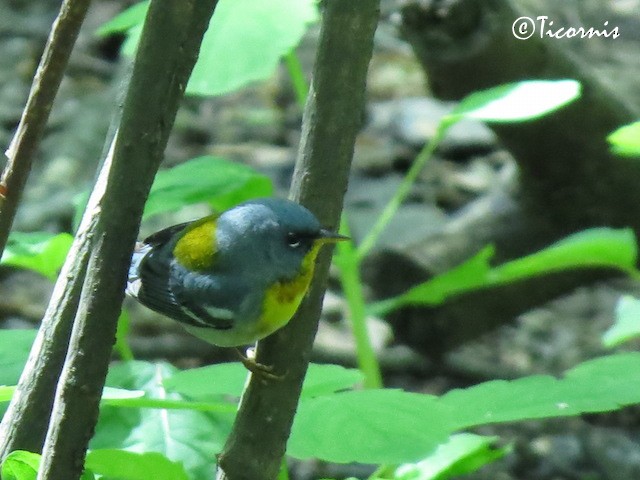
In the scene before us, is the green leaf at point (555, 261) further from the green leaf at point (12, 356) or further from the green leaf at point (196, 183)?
the green leaf at point (12, 356)

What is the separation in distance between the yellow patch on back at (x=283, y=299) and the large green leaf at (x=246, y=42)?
1.30ft

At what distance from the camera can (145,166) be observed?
1159 millimetres

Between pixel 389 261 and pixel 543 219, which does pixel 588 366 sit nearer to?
pixel 389 261

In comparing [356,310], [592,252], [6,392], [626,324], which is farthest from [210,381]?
[592,252]

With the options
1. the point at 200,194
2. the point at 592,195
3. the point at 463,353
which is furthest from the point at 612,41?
the point at 200,194

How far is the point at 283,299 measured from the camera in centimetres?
182

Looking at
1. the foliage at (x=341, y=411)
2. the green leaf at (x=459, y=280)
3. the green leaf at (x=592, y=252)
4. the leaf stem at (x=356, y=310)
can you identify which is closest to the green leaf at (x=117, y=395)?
the foliage at (x=341, y=411)

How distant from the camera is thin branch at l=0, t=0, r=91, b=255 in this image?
1.35 metres

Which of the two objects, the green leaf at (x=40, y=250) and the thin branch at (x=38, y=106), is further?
the green leaf at (x=40, y=250)

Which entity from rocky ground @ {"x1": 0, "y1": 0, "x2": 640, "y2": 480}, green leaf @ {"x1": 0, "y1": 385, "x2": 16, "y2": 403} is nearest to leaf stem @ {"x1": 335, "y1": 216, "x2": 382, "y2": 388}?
rocky ground @ {"x1": 0, "y1": 0, "x2": 640, "y2": 480}

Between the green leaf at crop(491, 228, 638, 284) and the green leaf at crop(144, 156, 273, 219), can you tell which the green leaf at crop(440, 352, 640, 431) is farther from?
the green leaf at crop(491, 228, 638, 284)

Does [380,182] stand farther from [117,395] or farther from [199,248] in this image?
[117,395]

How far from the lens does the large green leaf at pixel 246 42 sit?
196 centimetres

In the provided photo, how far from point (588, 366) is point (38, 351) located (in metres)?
0.93
